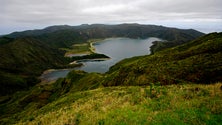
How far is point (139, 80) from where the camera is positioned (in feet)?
120

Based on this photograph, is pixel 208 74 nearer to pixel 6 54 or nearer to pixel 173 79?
pixel 173 79

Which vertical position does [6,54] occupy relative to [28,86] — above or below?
above

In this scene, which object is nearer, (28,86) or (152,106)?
(152,106)

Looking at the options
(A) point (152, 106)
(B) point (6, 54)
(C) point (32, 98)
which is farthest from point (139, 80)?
(B) point (6, 54)

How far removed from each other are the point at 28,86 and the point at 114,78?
107492 millimetres

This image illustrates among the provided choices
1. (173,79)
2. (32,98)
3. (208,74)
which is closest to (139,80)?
(173,79)

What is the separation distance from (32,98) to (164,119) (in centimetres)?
6954

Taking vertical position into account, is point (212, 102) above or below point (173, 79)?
above

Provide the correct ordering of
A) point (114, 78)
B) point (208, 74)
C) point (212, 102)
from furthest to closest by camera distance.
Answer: point (114, 78), point (208, 74), point (212, 102)

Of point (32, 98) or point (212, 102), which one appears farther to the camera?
point (32, 98)

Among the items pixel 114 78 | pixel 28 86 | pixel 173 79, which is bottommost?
pixel 28 86

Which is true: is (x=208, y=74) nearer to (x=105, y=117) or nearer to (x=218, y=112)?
(x=218, y=112)

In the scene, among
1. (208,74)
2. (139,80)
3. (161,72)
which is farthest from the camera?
(139,80)

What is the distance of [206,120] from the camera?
345 inches
